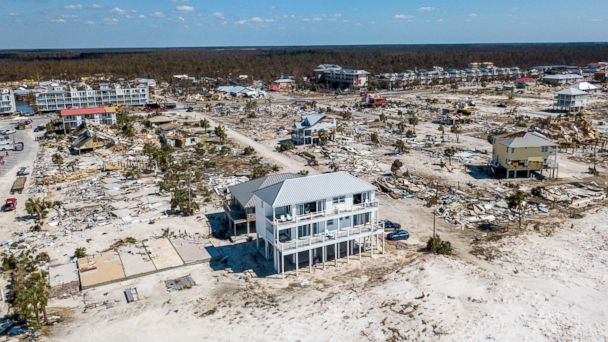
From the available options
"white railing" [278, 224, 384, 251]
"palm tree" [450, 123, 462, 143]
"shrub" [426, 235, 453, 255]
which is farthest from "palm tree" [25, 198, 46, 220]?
"palm tree" [450, 123, 462, 143]

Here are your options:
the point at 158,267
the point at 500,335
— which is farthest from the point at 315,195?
the point at 500,335

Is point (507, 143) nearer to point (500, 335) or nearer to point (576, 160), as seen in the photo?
point (576, 160)

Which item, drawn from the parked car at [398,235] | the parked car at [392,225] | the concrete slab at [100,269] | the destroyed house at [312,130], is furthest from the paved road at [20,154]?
the parked car at [398,235]

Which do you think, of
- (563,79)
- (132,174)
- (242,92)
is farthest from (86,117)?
(563,79)

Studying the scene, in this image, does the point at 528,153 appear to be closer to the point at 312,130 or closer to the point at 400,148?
the point at 400,148

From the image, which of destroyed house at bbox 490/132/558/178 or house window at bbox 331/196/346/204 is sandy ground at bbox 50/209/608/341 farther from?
destroyed house at bbox 490/132/558/178

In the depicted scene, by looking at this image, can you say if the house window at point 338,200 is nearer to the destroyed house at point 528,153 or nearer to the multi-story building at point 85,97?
the destroyed house at point 528,153
